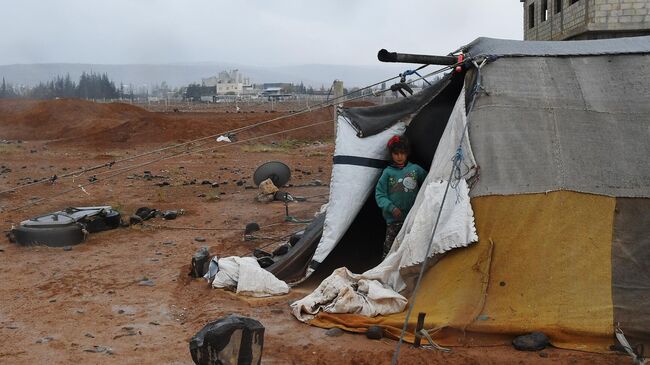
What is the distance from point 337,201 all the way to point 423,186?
809 mm

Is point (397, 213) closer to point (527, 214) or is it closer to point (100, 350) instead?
point (527, 214)

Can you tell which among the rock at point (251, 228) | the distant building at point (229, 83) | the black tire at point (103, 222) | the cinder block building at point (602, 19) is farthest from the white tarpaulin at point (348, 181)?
the distant building at point (229, 83)

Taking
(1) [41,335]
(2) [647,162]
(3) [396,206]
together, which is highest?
(2) [647,162]

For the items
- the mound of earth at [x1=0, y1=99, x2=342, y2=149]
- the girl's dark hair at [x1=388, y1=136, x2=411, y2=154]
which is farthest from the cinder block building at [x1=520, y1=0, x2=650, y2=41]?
the girl's dark hair at [x1=388, y1=136, x2=411, y2=154]

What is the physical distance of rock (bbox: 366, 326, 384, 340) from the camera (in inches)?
175

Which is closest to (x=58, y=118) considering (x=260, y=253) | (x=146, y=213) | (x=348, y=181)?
(x=146, y=213)

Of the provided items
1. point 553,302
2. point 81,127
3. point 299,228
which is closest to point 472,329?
point 553,302

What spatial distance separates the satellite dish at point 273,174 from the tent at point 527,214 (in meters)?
5.60

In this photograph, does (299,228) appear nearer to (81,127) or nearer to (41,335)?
(41,335)

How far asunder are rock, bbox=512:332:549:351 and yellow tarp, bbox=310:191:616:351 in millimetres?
63

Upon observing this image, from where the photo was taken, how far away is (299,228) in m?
8.28

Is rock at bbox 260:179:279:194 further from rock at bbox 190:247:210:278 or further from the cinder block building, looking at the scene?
the cinder block building

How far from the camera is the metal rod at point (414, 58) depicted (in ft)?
16.7

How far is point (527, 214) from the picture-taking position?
15.2 feet
